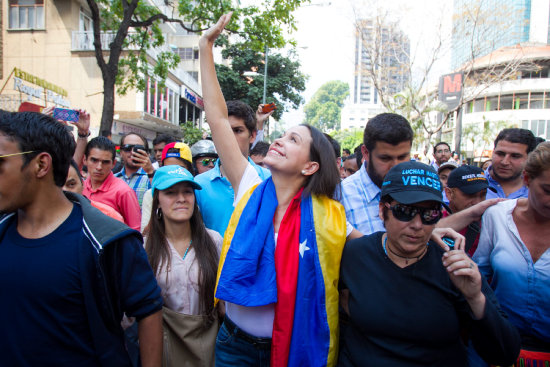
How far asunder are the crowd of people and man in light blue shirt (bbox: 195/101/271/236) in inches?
16.0

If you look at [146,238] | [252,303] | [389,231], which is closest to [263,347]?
[252,303]

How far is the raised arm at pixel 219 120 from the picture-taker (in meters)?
2.32

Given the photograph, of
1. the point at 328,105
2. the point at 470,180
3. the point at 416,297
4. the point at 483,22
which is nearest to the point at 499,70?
the point at 483,22

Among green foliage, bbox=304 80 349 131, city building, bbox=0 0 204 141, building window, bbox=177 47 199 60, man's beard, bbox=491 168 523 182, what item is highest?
green foliage, bbox=304 80 349 131

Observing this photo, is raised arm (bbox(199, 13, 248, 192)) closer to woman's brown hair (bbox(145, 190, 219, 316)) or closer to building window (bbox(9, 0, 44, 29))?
woman's brown hair (bbox(145, 190, 219, 316))

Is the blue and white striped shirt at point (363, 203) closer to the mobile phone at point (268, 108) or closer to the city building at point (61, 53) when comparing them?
the mobile phone at point (268, 108)

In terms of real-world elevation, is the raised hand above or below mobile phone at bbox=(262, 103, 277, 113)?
below

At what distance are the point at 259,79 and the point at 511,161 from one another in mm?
25102

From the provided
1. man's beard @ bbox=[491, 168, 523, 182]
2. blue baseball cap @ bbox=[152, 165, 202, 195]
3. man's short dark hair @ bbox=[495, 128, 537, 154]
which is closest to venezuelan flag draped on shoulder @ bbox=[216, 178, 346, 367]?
blue baseball cap @ bbox=[152, 165, 202, 195]

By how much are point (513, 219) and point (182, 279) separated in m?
2.06

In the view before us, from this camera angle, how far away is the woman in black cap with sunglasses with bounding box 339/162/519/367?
1674 millimetres

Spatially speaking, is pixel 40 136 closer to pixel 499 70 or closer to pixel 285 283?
pixel 285 283

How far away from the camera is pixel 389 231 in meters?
1.84

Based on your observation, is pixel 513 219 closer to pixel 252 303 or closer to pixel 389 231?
pixel 389 231
